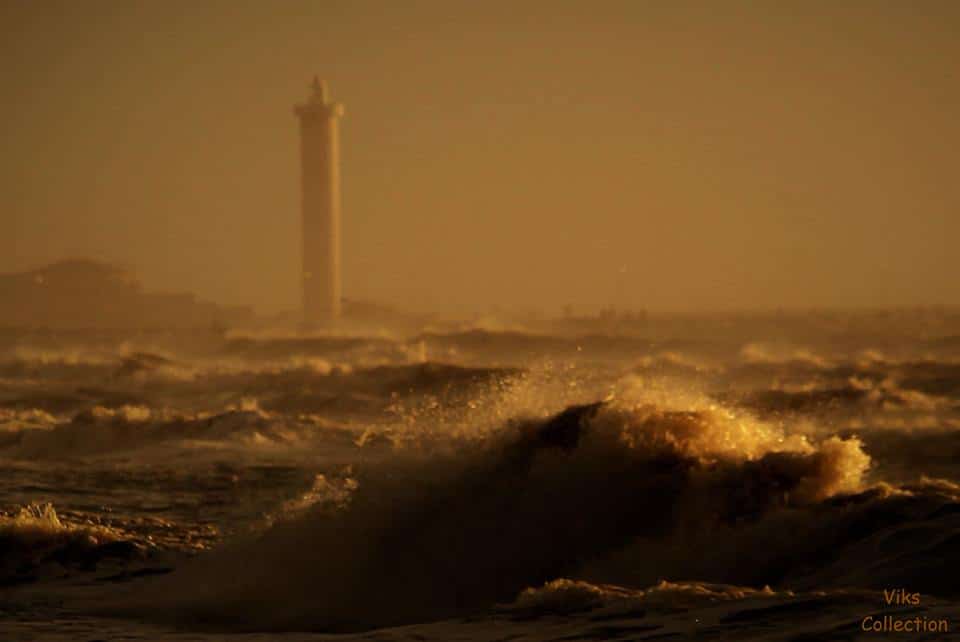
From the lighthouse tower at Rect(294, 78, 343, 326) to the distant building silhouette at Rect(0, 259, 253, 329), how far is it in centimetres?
4115

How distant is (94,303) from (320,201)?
2062 inches

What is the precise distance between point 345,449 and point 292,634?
387 inches

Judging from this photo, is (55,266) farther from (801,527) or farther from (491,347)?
(801,527)

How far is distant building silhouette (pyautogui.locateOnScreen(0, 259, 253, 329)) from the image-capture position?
10550cm

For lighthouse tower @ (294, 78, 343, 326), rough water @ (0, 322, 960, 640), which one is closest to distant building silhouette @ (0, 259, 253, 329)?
lighthouse tower @ (294, 78, 343, 326)

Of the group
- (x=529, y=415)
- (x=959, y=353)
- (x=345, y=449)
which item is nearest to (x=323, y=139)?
(x=959, y=353)

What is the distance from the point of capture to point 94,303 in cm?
10812

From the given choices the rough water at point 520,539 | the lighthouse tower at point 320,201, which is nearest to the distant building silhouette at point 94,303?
the lighthouse tower at point 320,201

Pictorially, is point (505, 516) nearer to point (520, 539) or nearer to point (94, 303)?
point (520, 539)

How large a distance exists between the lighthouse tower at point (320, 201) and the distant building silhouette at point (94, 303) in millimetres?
41153

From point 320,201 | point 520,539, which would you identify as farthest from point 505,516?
point 320,201

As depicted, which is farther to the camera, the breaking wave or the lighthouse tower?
the lighthouse tower

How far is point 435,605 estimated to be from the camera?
666cm

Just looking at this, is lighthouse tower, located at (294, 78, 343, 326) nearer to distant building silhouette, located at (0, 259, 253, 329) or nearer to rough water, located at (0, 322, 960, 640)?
distant building silhouette, located at (0, 259, 253, 329)
